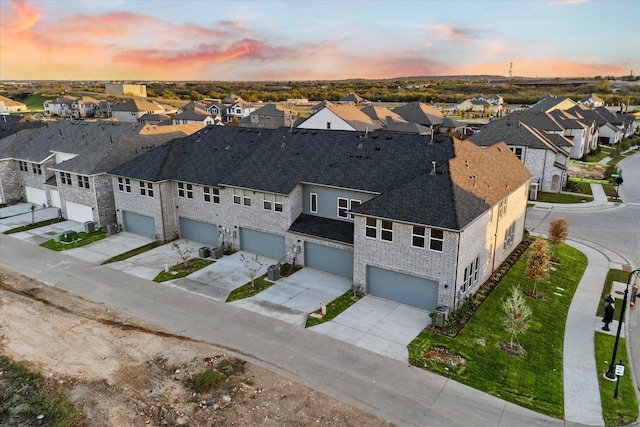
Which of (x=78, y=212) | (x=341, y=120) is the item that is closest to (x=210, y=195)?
(x=78, y=212)

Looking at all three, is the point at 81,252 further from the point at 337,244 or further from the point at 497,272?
the point at 497,272

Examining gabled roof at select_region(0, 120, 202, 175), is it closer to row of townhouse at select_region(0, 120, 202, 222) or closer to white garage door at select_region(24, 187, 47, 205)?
row of townhouse at select_region(0, 120, 202, 222)

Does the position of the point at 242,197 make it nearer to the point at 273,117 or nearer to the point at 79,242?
the point at 79,242

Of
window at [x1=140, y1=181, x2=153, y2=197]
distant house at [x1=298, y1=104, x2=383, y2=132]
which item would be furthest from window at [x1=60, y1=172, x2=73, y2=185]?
distant house at [x1=298, y1=104, x2=383, y2=132]

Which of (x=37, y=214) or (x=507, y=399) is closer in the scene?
(x=507, y=399)

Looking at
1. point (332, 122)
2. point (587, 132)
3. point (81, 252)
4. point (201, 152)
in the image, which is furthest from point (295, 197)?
point (587, 132)

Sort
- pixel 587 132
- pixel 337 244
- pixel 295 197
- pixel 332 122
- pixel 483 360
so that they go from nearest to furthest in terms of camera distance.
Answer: pixel 483 360
pixel 337 244
pixel 295 197
pixel 332 122
pixel 587 132

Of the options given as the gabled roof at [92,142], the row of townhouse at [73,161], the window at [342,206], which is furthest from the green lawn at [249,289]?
the gabled roof at [92,142]
